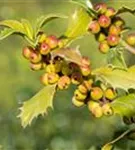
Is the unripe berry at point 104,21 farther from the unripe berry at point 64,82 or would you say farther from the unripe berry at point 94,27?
the unripe berry at point 64,82

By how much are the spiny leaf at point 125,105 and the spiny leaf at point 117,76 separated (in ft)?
0.21

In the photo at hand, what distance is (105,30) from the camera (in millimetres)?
1334

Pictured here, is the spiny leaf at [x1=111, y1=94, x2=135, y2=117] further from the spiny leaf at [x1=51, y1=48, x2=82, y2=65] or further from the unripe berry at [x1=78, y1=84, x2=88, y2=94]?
the spiny leaf at [x1=51, y1=48, x2=82, y2=65]

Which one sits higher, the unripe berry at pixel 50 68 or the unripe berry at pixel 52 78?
the unripe berry at pixel 50 68

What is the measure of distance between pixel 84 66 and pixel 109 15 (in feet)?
0.48

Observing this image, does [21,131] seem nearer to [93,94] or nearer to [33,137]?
[33,137]

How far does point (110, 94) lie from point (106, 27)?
Result: 15 cm

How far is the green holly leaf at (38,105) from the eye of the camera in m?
1.26

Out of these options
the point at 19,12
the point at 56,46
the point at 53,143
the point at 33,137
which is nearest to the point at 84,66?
the point at 56,46

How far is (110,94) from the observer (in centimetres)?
132

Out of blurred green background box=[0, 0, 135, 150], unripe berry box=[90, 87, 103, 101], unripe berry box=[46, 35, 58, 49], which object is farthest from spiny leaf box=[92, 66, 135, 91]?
blurred green background box=[0, 0, 135, 150]

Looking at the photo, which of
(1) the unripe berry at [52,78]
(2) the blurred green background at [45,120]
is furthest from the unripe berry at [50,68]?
(2) the blurred green background at [45,120]

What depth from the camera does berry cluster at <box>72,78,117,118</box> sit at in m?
1.29

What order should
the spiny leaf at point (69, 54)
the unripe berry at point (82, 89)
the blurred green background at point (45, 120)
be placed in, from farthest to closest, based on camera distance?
1. the blurred green background at point (45, 120)
2. the unripe berry at point (82, 89)
3. the spiny leaf at point (69, 54)
